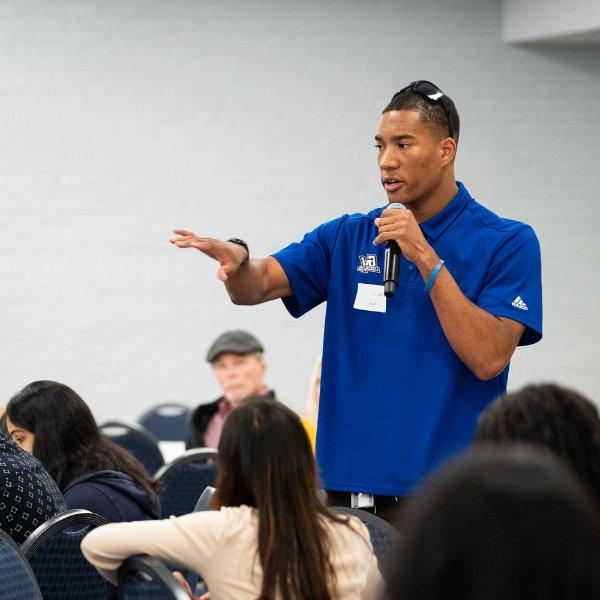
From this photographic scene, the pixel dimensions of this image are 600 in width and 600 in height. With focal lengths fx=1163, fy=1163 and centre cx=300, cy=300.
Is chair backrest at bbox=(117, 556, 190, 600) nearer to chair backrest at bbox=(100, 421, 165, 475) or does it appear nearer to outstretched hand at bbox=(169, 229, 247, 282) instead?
outstretched hand at bbox=(169, 229, 247, 282)

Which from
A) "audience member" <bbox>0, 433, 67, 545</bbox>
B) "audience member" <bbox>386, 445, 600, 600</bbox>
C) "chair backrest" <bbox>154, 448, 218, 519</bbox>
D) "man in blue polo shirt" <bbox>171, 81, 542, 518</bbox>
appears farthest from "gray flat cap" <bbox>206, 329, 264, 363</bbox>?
"audience member" <bbox>386, 445, 600, 600</bbox>

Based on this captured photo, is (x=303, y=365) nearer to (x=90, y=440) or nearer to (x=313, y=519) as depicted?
(x=90, y=440)

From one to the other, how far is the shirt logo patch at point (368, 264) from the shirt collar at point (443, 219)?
0.13 m

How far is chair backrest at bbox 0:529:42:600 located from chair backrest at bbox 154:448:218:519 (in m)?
2.10

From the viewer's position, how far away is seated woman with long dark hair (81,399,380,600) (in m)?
2.02

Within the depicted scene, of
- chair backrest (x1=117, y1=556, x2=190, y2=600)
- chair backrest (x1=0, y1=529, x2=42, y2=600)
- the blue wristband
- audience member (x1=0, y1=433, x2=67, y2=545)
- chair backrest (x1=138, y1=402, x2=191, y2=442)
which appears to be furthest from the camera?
chair backrest (x1=138, y1=402, x2=191, y2=442)

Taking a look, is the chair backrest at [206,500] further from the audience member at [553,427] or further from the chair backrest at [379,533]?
the audience member at [553,427]

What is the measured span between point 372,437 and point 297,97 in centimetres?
603

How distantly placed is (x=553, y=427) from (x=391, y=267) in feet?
3.22

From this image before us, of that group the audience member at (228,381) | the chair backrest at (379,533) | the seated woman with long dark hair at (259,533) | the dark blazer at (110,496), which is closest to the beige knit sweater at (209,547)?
the seated woman with long dark hair at (259,533)

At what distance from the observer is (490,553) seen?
0.74m

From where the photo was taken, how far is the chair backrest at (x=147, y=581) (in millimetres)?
1923

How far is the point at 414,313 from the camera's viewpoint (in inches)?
95.7

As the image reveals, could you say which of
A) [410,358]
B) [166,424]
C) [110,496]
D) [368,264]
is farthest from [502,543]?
[166,424]
